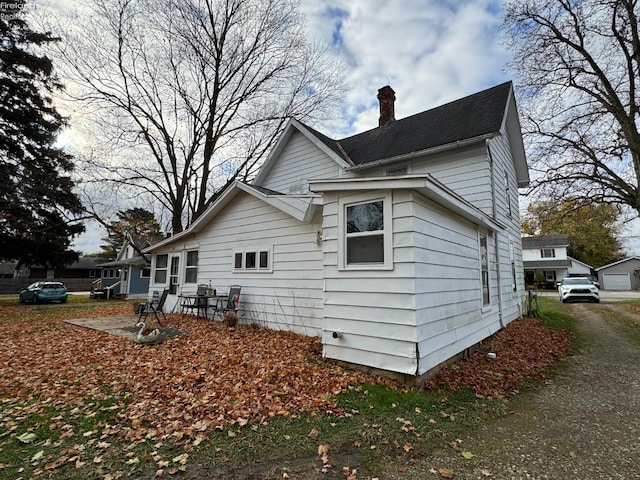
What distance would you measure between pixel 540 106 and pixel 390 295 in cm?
1504

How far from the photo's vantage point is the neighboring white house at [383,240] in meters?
4.81

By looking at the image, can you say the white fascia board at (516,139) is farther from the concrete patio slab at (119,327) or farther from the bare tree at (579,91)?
the concrete patio slab at (119,327)

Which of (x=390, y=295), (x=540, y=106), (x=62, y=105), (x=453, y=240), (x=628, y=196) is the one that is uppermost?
(x=62, y=105)

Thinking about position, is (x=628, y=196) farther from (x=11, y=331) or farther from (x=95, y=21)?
(x=95, y=21)

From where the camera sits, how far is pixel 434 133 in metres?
9.85

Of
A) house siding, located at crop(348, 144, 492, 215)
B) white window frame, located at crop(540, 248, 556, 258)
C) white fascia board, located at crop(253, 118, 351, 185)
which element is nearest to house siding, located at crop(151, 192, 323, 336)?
white fascia board, located at crop(253, 118, 351, 185)

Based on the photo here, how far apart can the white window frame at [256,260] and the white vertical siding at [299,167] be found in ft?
12.5

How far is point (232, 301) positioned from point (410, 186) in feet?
21.0

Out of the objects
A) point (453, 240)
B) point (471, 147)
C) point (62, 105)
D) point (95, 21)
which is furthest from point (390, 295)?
point (62, 105)

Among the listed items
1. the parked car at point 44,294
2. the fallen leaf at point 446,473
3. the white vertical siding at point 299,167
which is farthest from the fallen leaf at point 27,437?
the parked car at point 44,294

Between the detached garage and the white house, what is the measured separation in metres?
5.08

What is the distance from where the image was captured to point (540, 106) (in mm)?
14391

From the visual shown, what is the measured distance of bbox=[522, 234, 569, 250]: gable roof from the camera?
37875mm

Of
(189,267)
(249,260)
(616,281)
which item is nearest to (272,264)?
(249,260)
